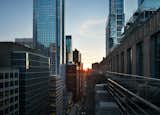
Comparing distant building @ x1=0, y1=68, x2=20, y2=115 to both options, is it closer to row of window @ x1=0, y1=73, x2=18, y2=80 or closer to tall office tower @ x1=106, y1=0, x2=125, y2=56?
row of window @ x1=0, y1=73, x2=18, y2=80

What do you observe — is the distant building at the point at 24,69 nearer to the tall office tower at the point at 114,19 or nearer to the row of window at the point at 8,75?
the row of window at the point at 8,75

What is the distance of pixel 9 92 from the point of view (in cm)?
6694

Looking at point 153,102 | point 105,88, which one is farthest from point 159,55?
point 105,88

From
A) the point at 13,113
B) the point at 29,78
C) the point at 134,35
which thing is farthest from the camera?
the point at 29,78

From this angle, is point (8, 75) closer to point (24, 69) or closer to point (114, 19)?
point (24, 69)

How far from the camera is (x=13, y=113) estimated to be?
7006cm

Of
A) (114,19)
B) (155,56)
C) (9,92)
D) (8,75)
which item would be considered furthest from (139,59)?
(114,19)

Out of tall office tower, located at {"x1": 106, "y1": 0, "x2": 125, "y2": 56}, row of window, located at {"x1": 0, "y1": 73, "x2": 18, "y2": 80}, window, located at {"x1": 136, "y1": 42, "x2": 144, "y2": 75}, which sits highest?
tall office tower, located at {"x1": 106, "y1": 0, "x2": 125, "y2": 56}

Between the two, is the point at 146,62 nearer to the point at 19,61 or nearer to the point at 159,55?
the point at 159,55

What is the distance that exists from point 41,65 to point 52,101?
2432 centimetres

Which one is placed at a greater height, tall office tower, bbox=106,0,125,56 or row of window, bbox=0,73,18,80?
tall office tower, bbox=106,0,125,56

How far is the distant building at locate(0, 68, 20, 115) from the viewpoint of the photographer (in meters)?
61.6

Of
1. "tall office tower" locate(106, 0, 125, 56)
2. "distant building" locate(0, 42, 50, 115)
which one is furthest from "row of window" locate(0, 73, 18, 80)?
"tall office tower" locate(106, 0, 125, 56)

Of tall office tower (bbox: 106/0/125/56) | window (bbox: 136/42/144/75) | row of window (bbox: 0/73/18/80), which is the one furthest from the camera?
tall office tower (bbox: 106/0/125/56)
